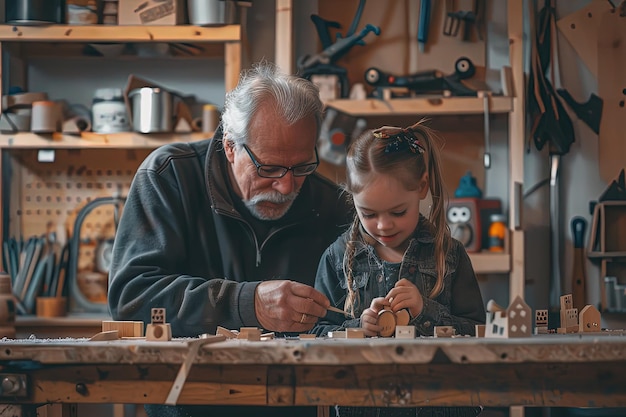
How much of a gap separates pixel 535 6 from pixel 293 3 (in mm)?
1044

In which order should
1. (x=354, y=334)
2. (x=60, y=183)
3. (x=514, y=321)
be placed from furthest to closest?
(x=60, y=183) → (x=354, y=334) → (x=514, y=321)

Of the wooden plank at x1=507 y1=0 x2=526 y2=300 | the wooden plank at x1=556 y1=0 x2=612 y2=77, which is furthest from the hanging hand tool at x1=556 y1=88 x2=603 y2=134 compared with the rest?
the wooden plank at x1=507 y1=0 x2=526 y2=300

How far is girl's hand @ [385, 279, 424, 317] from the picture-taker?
7.14 feet

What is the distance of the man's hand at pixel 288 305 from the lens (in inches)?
87.0

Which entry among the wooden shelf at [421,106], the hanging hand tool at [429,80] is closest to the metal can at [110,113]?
the wooden shelf at [421,106]

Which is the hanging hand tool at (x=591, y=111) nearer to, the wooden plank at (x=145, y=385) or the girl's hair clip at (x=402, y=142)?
the girl's hair clip at (x=402, y=142)

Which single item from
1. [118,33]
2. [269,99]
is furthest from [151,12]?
[269,99]

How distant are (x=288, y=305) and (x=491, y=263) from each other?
1.65 meters

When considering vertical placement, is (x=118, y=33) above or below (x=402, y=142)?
above

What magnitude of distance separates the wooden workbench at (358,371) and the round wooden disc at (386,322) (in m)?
0.46

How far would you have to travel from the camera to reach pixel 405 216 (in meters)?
2.41

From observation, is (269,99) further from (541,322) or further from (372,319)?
(541,322)

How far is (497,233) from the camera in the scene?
3764mm

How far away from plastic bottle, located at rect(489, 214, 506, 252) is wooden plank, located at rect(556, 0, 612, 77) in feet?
2.64
